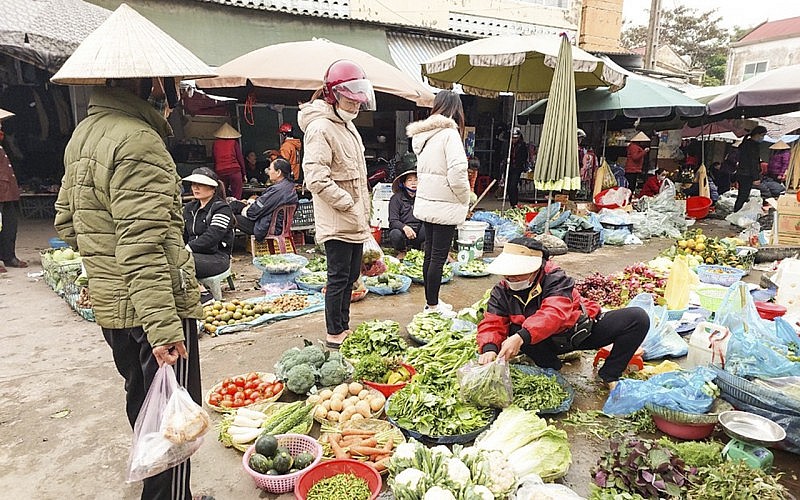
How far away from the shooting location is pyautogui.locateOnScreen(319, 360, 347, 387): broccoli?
3498 millimetres

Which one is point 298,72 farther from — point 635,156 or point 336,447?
point 635,156

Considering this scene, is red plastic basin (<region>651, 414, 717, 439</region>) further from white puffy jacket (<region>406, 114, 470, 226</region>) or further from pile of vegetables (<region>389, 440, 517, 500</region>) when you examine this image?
white puffy jacket (<region>406, 114, 470, 226</region>)

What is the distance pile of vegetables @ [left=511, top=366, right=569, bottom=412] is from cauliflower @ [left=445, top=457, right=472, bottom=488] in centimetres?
90

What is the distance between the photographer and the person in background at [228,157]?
8.77 metres

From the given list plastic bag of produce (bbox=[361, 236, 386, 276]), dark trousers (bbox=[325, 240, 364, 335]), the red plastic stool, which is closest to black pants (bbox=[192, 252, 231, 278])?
plastic bag of produce (bbox=[361, 236, 386, 276])

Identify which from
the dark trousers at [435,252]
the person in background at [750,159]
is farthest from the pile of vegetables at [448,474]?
the person in background at [750,159]

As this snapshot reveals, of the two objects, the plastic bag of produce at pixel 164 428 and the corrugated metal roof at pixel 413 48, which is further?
the corrugated metal roof at pixel 413 48

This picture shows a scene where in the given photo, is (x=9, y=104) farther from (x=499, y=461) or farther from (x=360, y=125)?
(x=499, y=461)

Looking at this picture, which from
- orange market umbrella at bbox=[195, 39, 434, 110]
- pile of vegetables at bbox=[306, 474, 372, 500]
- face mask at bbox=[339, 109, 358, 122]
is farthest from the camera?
orange market umbrella at bbox=[195, 39, 434, 110]

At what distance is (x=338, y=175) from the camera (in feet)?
12.7

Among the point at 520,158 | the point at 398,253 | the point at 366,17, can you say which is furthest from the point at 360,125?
the point at 398,253

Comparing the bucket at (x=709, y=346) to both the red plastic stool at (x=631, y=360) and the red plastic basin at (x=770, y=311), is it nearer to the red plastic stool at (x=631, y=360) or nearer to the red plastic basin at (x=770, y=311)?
the red plastic stool at (x=631, y=360)

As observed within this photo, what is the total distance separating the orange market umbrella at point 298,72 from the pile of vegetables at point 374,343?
4201 millimetres

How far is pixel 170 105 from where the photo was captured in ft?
7.48
